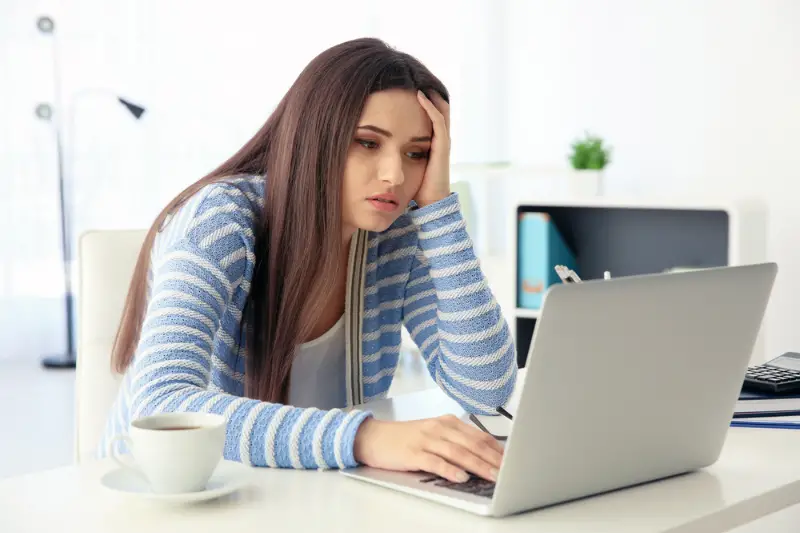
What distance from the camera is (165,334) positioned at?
1.16 meters

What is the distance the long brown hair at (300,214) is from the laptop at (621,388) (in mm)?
437

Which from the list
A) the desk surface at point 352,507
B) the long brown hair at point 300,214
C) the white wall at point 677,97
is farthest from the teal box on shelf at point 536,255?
Result: the desk surface at point 352,507

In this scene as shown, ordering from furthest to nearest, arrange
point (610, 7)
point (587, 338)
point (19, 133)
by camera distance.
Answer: point (19, 133) → point (610, 7) → point (587, 338)

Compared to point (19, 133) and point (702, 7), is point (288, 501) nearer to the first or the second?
point (702, 7)

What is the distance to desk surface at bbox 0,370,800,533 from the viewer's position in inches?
32.9

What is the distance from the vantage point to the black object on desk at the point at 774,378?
133cm

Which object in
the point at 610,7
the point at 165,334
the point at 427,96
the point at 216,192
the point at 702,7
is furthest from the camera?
the point at 610,7

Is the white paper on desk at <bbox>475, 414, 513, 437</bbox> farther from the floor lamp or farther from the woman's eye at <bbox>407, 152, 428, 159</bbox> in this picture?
the floor lamp

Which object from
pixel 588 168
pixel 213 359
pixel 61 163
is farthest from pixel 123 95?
pixel 213 359

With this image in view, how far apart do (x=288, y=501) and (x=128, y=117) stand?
3.99 metres

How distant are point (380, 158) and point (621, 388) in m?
0.59

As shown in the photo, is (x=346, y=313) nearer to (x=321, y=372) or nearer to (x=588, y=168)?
(x=321, y=372)

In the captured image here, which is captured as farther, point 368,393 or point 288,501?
point 368,393

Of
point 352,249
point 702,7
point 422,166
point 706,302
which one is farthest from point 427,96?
point 702,7
